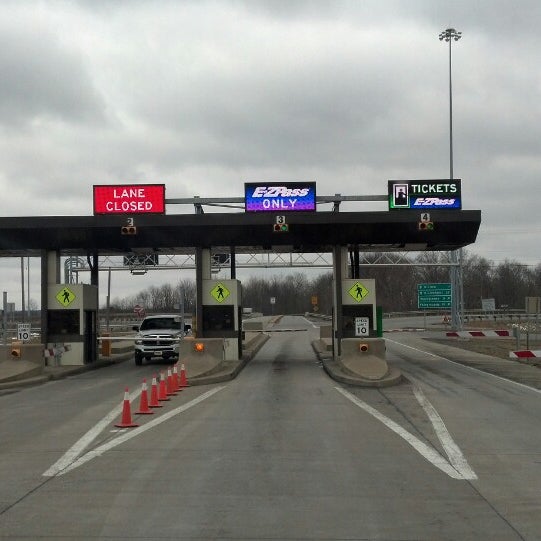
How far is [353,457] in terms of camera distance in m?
9.58

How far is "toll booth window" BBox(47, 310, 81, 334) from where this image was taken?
27.4 meters

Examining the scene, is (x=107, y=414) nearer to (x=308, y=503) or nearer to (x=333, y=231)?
(x=308, y=503)

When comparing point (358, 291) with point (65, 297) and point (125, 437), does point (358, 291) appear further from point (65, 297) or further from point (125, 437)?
point (125, 437)

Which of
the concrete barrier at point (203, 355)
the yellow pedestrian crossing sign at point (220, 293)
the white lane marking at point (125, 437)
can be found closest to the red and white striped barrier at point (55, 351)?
the concrete barrier at point (203, 355)

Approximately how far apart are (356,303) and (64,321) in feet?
36.4

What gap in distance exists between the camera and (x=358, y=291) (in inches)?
1043

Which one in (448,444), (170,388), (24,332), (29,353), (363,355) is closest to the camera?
(448,444)

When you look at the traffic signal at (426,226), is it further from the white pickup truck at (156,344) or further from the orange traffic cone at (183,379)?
the white pickup truck at (156,344)

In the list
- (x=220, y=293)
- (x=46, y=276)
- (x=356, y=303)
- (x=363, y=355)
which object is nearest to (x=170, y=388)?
(x=363, y=355)

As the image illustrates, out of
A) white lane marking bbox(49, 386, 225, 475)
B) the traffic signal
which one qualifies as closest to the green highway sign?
the traffic signal

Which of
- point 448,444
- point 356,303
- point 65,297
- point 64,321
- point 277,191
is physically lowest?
point 448,444

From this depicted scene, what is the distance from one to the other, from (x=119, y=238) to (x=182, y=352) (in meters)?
6.26

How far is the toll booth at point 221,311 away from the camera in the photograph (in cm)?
2730

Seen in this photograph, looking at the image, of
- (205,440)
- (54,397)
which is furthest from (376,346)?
(205,440)
